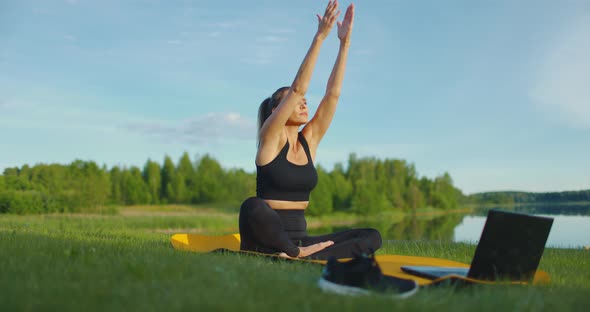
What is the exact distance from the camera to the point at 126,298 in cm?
221

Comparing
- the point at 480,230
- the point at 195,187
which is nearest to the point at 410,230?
the point at 480,230

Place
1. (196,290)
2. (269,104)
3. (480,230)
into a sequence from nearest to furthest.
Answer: (196,290) < (269,104) < (480,230)

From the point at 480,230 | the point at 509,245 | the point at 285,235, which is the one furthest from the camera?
the point at 480,230

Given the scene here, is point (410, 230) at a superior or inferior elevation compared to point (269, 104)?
inferior

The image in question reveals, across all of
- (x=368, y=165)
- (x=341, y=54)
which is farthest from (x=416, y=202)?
(x=341, y=54)

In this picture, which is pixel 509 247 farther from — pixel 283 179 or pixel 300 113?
pixel 300 113

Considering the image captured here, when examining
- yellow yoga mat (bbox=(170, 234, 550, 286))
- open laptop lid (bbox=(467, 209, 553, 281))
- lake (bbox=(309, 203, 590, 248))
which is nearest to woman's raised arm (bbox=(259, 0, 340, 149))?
yellow yoga mat (bbox=(170, 234, 550, 286))

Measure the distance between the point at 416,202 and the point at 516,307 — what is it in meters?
63.0

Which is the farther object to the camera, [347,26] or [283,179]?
[347,26]

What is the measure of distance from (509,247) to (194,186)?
51.1 m

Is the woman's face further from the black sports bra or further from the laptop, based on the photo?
the laptop

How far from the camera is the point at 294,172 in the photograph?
4242mm

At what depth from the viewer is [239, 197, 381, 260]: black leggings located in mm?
4031

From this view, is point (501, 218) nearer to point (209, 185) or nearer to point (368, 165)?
point (209, 185)
